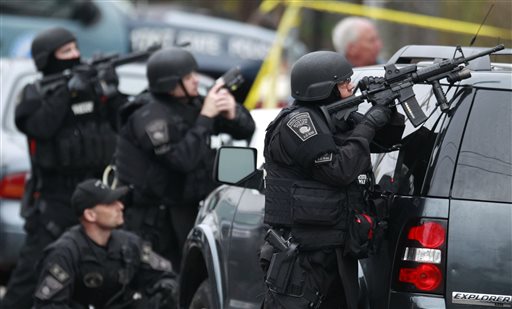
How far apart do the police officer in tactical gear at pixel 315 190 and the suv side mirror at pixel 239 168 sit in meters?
0.64

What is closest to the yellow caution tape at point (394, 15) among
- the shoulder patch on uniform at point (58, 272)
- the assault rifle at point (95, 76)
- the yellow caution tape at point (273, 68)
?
the yellow caution tape at point (273, 68)

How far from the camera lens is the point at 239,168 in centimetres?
561

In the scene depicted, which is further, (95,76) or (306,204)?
(95,76)

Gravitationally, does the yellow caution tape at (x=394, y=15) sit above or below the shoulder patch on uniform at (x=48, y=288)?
above

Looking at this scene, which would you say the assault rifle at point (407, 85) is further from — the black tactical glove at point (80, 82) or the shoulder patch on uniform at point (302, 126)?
the black tactical glove at point (80, 82)

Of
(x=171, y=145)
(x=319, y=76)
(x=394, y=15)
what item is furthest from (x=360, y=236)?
(x=394, y=15)

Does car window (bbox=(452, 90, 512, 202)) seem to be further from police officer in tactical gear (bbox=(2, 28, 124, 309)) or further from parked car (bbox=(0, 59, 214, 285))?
parked car (bbox=(0, 59, 214, 285))

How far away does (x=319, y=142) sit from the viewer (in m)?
4.70

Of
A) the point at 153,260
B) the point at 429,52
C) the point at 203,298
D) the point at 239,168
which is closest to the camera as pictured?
the point at 429,52

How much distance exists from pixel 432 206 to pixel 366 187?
0.52 metres

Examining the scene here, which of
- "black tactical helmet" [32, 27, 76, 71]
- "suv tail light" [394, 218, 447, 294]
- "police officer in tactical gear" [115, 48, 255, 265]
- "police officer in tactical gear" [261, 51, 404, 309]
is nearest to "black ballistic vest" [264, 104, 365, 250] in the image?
"police officer in tactical gear" [261, 51, 404, 309]

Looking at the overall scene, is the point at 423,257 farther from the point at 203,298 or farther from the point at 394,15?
the point at 394,15

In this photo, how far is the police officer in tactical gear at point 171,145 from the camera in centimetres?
698

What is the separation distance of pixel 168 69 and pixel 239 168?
1.73 metres
